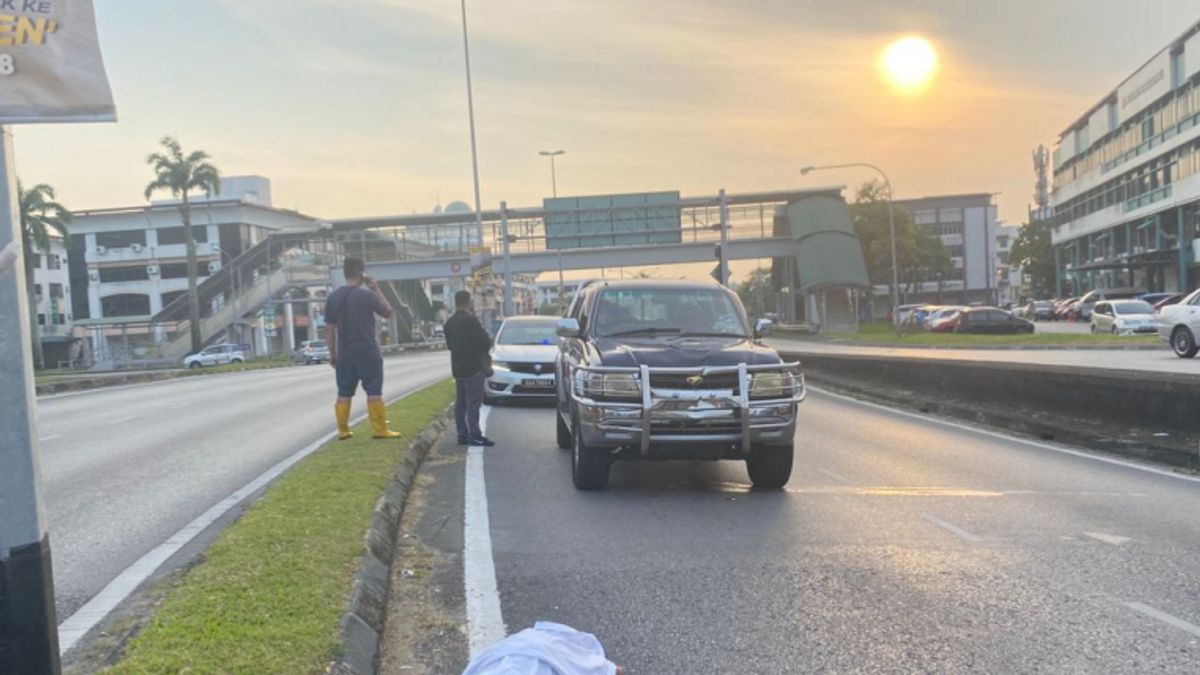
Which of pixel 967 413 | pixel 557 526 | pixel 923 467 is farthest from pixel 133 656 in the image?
pixel 967 413

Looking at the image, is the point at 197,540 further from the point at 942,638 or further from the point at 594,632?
the point at 942,638

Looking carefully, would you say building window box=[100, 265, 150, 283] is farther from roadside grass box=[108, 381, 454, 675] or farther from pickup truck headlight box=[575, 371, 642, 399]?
pickup truck headlight box=[575, 371, 642, 399]

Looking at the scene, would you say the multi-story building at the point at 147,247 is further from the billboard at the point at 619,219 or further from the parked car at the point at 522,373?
the parked car at the point at 522,373

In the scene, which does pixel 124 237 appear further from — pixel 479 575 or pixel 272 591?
pixel 272 591

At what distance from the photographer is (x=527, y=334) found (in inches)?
697

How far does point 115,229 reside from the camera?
81.4m

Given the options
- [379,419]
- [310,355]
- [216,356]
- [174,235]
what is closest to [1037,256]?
[310,355]

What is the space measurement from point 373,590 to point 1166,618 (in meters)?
4.28

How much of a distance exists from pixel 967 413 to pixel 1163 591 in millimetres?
9328

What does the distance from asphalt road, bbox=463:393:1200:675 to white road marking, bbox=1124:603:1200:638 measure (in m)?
0.01

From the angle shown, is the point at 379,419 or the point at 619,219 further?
the point at 619,219

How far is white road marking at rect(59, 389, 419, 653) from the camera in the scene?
4641 millimetres

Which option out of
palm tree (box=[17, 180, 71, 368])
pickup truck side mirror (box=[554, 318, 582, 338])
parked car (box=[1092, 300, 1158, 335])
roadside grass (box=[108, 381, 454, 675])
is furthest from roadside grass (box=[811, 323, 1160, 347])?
palm tree (box=[17, 180, 71, 368])

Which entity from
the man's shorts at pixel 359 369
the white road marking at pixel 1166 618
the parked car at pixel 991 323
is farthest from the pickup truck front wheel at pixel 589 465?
the parked car at pixel 991 323
